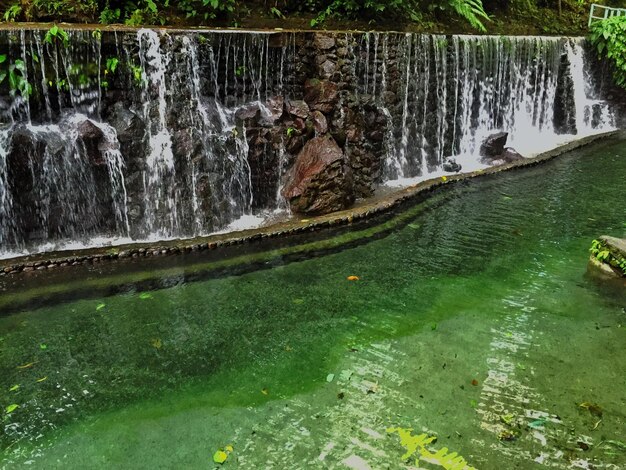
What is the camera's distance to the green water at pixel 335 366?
10.9 ft

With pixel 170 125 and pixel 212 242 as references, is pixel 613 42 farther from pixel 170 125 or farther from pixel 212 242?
pixel 212 242

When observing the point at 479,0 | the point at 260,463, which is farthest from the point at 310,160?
the point at 479,0

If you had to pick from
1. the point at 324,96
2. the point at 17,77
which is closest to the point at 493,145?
the point at 324,96

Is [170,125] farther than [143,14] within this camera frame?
No

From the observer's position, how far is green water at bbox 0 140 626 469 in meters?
3.31

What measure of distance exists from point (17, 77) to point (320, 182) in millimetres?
4023

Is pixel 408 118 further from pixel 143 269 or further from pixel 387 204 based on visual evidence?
pixel 143 269

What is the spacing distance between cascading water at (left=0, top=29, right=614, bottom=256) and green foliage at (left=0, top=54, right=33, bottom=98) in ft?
0.15

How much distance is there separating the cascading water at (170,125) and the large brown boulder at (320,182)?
354 millimetres

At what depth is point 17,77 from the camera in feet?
20.0

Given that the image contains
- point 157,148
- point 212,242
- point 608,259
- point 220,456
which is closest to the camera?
point 220,456

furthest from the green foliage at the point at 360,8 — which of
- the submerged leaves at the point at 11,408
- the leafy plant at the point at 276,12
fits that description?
the submerged leaves at the point at 11,408

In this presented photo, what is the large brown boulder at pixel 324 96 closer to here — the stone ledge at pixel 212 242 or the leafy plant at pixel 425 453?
the stone ledge at pixel 212 242

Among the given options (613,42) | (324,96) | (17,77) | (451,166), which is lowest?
(451,166)
